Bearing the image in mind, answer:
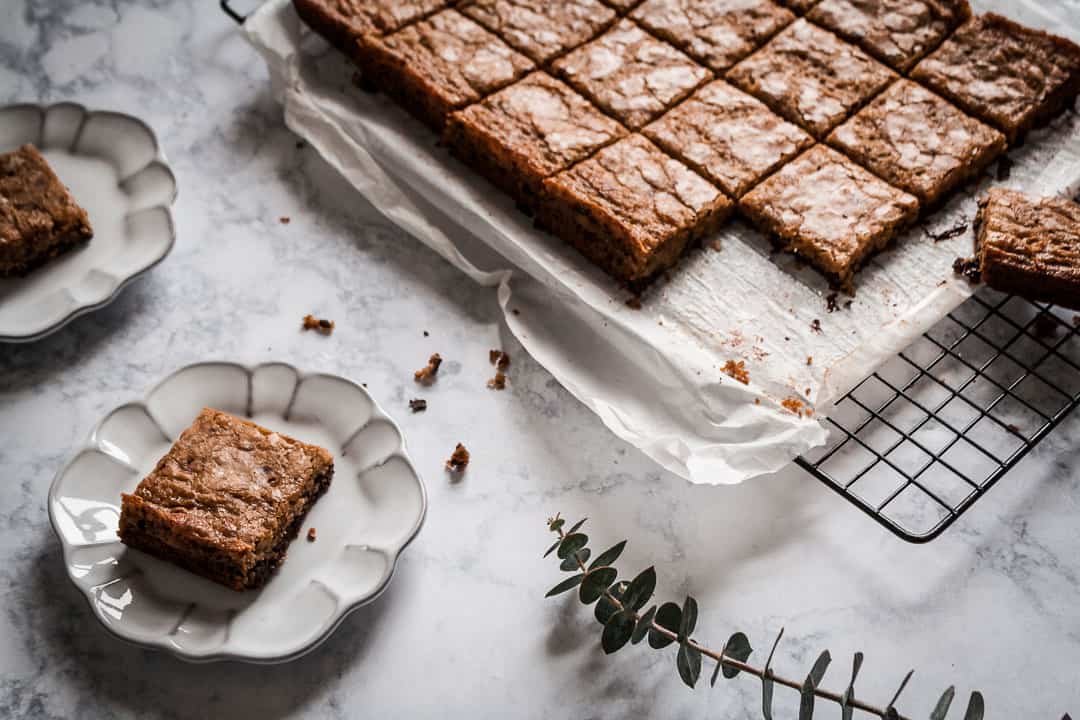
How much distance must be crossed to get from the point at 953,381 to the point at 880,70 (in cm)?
128

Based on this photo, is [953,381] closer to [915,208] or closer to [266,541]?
[915,208]

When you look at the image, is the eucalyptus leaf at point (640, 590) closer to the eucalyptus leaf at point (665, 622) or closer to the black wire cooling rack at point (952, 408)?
the eucalyptus leaf at point (665, 622)

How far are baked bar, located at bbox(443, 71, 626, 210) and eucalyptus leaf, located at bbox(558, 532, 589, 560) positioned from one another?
133 centimetres

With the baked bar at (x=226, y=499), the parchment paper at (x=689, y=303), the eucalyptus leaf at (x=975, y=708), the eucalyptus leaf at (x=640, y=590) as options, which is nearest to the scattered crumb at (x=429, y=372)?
the parchment paper at (x=689, y=303)

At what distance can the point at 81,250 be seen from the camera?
12.0 feet

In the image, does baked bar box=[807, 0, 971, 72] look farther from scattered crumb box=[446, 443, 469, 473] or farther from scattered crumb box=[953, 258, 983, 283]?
scattered crumb box=[446, 443, 469, 473]

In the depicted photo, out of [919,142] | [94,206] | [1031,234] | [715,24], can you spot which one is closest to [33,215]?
[94,206]

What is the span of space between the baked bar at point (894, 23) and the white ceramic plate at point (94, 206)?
2.56 metres

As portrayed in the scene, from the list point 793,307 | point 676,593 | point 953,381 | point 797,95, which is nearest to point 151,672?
point 676,593

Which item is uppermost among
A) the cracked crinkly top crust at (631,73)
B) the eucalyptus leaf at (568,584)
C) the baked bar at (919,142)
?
the cracked crinkly top crust at (631,73)

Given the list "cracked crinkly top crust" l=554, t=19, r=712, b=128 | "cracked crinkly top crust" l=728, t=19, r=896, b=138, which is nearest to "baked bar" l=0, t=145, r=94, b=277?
"cracked crinkly top crust" l=554, t=19, r=712, b=128

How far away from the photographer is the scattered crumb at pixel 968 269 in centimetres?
357

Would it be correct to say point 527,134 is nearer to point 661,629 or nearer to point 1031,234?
point 1031,234

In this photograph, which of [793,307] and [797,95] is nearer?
[793,307]
